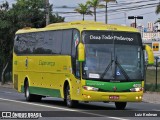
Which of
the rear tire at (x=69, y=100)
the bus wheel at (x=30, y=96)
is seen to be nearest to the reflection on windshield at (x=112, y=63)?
the rear tire at (x=69, y=100)

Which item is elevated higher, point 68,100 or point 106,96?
point 106,96

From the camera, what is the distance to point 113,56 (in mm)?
20484

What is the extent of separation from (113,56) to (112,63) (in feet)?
0.92

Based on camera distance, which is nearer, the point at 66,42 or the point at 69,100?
the point at 69,100

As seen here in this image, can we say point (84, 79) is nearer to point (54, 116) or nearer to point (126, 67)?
point (126, 67)

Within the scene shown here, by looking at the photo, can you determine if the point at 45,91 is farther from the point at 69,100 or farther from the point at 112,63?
the point at 112,63

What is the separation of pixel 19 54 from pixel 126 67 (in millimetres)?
8615

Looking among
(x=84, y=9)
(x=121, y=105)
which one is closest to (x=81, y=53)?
(x=121, y=105)

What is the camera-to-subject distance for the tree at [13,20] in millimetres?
49281

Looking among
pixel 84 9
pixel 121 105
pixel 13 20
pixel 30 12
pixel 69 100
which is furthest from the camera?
pixel 84 9

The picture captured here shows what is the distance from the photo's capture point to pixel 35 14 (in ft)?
175

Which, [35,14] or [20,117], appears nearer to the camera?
[20,117]

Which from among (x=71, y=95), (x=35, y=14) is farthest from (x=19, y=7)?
(x=71, y=95)

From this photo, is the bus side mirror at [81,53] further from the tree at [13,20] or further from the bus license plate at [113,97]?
the tree at [13,20]
